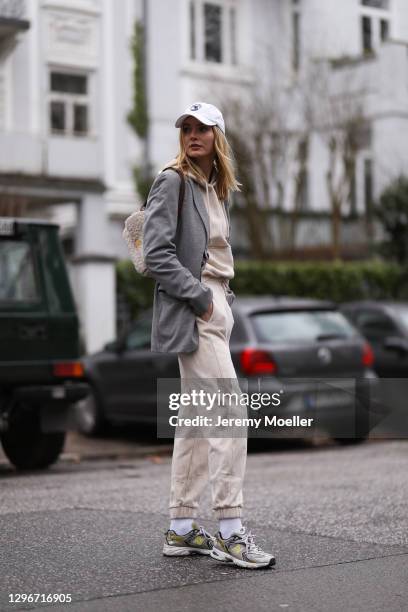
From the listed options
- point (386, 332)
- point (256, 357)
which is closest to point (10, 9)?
point (386, 332)

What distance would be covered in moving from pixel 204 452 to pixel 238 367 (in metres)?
6.36

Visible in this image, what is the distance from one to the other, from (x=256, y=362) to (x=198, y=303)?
21.4 ft

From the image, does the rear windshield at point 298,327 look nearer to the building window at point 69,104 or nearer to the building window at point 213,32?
the building window at point 69,104

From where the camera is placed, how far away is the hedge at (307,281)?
1856 centimetres

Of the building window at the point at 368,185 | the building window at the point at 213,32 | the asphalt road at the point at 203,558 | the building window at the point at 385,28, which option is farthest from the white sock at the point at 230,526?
the building window at the point at 213,32

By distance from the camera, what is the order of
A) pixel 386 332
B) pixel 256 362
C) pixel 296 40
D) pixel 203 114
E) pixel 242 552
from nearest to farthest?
pixel 242 552 < pixel 203 114 < pixel 256 362 < pixel 386 332 < pixel 296 40

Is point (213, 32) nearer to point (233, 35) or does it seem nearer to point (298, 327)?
point (233, 35)

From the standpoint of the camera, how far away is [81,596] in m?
4.57

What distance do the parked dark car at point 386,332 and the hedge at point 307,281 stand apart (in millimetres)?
4188

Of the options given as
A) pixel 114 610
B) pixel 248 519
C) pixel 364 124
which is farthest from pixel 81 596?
pixel 364 124

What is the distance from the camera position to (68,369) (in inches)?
380

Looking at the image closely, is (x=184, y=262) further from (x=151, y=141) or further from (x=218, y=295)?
(x=151, y=141)

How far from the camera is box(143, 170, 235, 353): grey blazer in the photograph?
→ 5188 millimetres

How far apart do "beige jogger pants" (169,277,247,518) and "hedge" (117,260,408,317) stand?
13.1 meters
